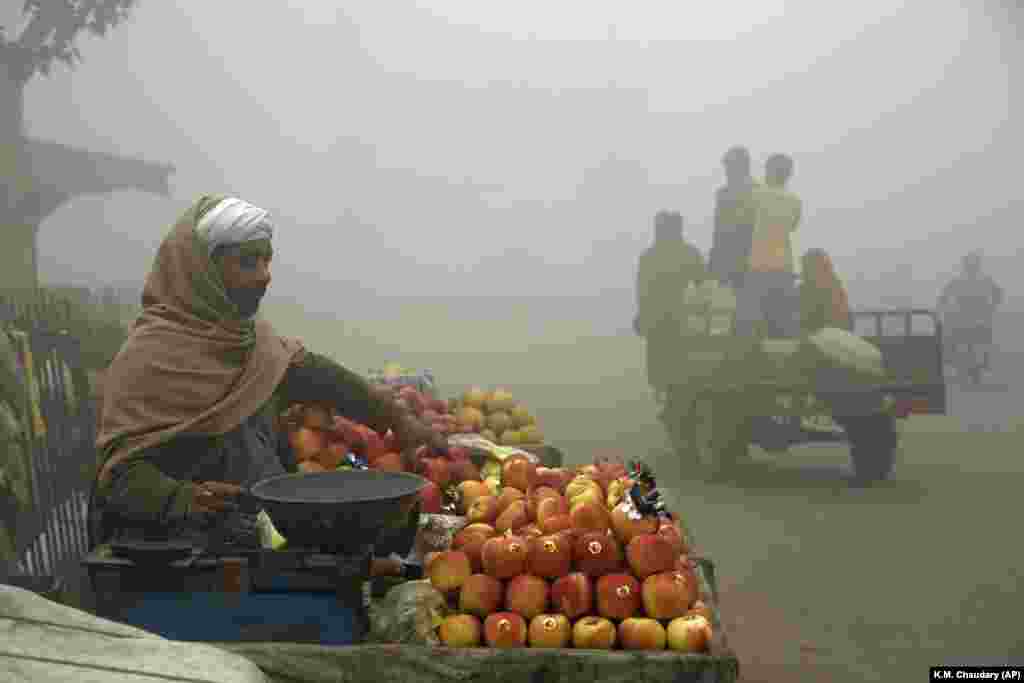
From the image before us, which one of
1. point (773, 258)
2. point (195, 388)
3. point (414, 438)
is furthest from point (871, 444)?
point (195, 388)

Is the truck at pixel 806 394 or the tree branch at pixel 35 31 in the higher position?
the tree branch at pixel 35 31

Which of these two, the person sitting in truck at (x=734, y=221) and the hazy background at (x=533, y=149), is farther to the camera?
the hazy background at (x=533, y=149)

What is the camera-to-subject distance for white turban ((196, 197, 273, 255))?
292 cm

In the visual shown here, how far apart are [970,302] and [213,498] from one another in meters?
13.3

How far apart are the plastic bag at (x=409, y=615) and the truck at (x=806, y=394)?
18.7ft

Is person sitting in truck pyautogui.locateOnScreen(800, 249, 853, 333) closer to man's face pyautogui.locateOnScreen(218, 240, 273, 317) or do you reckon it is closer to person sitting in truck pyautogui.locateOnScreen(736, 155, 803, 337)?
person sitting in truck pyautogui.locateOnScreen(736, 155, 803, 337)

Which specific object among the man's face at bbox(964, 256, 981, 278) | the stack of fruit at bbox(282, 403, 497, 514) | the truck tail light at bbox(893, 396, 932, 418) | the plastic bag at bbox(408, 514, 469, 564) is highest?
the stack of fruit at bbox(282, 403, 497, 514)

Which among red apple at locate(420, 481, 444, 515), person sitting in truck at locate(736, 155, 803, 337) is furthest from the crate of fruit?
person sitting in truck at locate(736, 155, 803, 337)

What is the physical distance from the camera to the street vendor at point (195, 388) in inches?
103

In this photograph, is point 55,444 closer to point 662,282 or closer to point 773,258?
point 662,282

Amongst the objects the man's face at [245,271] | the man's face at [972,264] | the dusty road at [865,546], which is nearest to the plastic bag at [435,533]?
the man's face at [245,271]

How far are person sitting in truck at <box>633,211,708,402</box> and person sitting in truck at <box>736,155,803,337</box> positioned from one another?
534mm

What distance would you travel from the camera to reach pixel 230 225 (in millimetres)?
2914

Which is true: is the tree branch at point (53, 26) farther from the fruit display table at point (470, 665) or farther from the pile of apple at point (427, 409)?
the fruit display table at point (470, 665)
